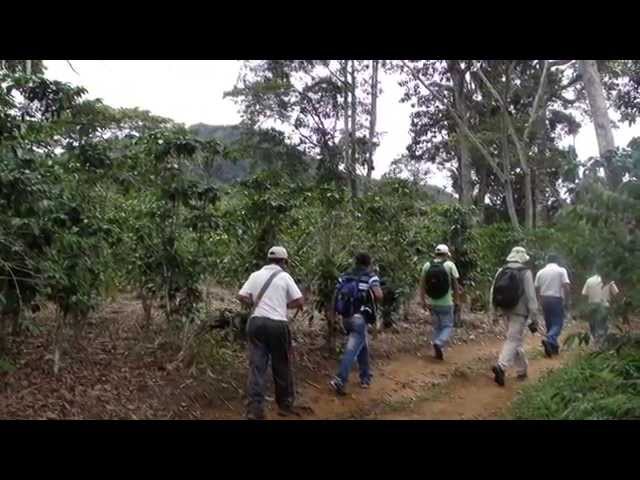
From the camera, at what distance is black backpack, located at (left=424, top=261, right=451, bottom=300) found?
7441 millimetres

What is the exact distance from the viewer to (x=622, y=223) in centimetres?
342

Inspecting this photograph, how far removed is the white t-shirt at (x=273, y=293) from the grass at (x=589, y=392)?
88.6 inches

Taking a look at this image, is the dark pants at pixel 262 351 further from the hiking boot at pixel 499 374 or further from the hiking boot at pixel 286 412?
the hiking boot at pixel 499 374

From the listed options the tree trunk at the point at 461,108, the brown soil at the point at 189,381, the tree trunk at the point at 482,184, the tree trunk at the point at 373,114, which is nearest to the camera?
the brown soil at the point at 189,381

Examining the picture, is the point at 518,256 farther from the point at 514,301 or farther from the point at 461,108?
the point at 461,108

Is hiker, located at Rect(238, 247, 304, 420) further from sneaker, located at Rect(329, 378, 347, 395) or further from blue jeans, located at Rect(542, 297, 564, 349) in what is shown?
blue jeans, located at Rect(542, 297, 564, 349)

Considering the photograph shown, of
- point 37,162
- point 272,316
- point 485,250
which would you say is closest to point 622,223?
point 272,316

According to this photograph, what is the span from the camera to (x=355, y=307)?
20.3 feet

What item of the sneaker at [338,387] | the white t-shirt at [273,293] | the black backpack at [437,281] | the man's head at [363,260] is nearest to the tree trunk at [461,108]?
the black backpack at [437,281]

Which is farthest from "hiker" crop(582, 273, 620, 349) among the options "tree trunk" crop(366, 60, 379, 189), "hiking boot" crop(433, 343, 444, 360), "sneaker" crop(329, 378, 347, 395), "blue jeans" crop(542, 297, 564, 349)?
"tree trunk" crop(366, 60, 379, 189)

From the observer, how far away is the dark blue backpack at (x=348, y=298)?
20.3 ft

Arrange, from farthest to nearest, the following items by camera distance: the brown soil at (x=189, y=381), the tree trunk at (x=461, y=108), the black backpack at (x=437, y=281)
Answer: the tree trunk at (x=461, y=108) → the black backpack at (x=437, y=281) → the brown soil at (x=189, y=381)

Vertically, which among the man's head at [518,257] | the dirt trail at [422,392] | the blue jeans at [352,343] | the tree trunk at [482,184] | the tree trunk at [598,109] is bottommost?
the dirt trail at [422,392]

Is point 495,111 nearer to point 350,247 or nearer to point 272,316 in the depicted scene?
point 350,247
